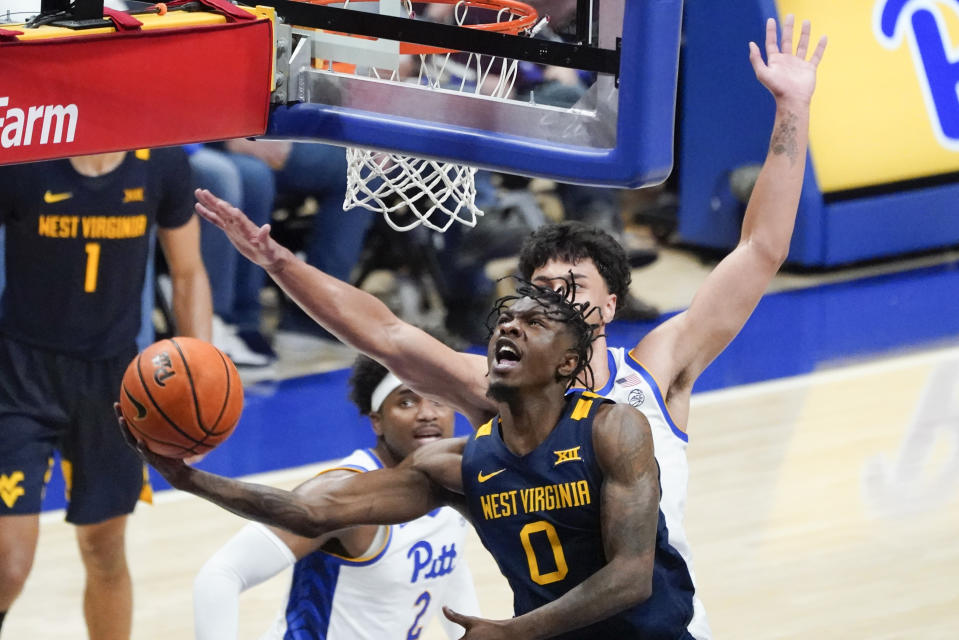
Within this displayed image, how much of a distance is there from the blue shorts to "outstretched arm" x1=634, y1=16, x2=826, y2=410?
6.69 feet

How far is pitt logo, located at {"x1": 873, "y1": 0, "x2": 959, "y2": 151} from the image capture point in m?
9.90

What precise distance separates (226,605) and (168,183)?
182 cm

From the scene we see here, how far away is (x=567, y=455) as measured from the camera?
311 centimetres

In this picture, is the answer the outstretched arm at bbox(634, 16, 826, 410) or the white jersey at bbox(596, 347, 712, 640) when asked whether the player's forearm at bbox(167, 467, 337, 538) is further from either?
the outstretched arm at bbox(634, 16, 826, 410)

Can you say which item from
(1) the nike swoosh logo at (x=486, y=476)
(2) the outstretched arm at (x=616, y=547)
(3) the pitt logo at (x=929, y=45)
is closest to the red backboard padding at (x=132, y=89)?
(1) the nike swoosh logo at (x=486, y=476)

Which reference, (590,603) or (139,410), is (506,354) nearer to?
(590,603)

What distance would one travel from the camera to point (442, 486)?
3340 mm

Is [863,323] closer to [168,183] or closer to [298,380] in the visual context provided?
[298,380]

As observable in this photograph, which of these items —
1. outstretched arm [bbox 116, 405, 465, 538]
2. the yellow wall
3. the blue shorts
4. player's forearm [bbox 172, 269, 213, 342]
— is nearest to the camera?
outstretched arm [bbox 116, 405, 465, 538]

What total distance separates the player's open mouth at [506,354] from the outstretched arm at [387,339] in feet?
1.81

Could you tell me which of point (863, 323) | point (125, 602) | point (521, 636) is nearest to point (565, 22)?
point (521, 636)

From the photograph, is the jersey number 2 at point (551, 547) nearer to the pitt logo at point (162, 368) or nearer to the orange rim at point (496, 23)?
the pitt logo at point (162, 368)

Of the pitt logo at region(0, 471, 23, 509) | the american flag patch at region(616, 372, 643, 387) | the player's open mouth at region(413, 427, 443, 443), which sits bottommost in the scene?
the pitt logo at region(0, 471, 23, 509)

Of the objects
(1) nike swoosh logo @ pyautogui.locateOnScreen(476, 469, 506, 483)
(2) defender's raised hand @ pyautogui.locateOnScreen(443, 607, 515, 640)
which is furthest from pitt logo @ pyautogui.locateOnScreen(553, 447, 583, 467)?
(2) defender's raised hand @ pyautogui.locateOnScreen(443, 607, 515, 640)
